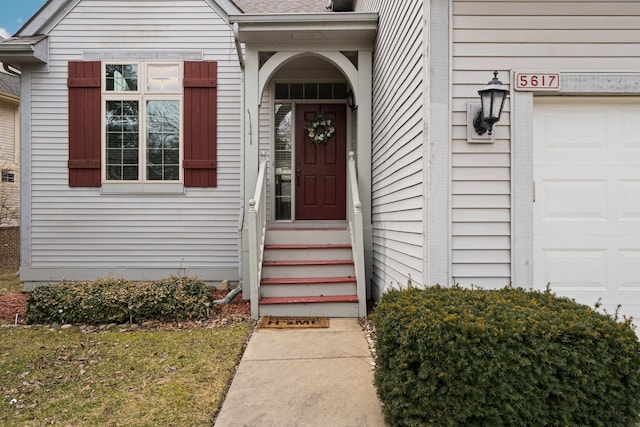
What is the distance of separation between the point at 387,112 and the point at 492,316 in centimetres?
275

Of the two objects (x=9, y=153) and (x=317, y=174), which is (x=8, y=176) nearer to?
(x=9, y=153)

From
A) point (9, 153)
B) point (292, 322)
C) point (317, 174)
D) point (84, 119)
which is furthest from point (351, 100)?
point (9, 153)

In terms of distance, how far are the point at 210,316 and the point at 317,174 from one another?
9.65 feet

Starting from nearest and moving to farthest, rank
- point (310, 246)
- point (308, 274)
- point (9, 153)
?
point (308, 274) → point (310, 246) → point (9, 153)

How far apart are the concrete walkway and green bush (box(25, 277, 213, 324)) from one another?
3.65 ft

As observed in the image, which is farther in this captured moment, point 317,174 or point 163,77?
point 317,174

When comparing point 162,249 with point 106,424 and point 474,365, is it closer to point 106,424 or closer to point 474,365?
point 106,424

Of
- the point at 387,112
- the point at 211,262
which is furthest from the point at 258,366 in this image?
the point at 211,262

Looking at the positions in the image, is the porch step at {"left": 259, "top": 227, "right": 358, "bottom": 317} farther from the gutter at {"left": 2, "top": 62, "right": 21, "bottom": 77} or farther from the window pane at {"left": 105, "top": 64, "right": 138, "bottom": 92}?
the gutter at {"left": 2, "top": 62, "right": 21, "bottom": 77}

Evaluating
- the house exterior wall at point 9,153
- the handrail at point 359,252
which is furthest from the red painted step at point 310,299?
the house exterior wall at point 9,153

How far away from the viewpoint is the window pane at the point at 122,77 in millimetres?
5926

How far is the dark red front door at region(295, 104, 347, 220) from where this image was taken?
6172 mm

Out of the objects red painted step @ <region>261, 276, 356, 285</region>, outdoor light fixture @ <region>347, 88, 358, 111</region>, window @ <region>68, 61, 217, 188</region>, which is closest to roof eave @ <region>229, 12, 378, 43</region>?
outdoor light fixture @ <region>347, 88, 358, 111</region>

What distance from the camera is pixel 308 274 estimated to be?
4.55m
